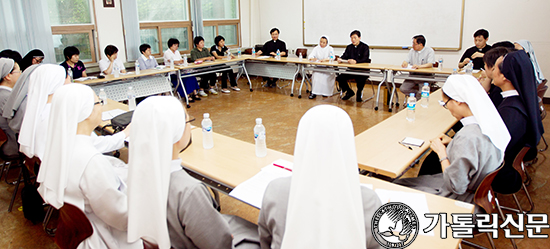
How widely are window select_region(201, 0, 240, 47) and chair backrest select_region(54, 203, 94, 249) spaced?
24.5ft

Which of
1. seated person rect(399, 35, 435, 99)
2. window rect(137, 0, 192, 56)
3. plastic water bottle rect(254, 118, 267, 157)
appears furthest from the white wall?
plastic water bottle rect(254, 118, 267, 157)

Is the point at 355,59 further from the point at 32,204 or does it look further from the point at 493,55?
the point at 32,204

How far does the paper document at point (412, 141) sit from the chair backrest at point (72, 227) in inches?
85.1

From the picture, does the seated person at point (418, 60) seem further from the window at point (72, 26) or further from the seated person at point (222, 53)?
the window at point (72, 26)

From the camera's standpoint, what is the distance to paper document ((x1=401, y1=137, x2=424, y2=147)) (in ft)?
8.78

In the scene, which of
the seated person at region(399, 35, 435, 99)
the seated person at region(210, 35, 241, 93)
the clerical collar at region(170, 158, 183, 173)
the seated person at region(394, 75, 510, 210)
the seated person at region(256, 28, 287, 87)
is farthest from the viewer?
the seated person at region(256, 28, 287, 87)

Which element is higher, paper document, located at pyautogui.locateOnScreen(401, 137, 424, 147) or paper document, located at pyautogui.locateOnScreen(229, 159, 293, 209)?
paper document, located at pyautogui.locateOnScreen(401, 137, 424, 147)

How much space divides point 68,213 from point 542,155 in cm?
471

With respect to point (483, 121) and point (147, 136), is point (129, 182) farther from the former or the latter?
point (483, 121)

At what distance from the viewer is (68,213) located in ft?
5.57

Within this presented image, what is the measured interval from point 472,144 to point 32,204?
10.8 ft

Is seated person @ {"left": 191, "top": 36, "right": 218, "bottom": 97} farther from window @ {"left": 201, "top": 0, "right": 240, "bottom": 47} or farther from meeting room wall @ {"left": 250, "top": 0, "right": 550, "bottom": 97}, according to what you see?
meeting room wall @ {"left": 250, "top": 0, "right": 550, "bottom": 97}

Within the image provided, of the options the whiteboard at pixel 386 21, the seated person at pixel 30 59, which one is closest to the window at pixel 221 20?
the whiteboard at pixel 386 21

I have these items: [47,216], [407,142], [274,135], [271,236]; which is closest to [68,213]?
[271,236]
